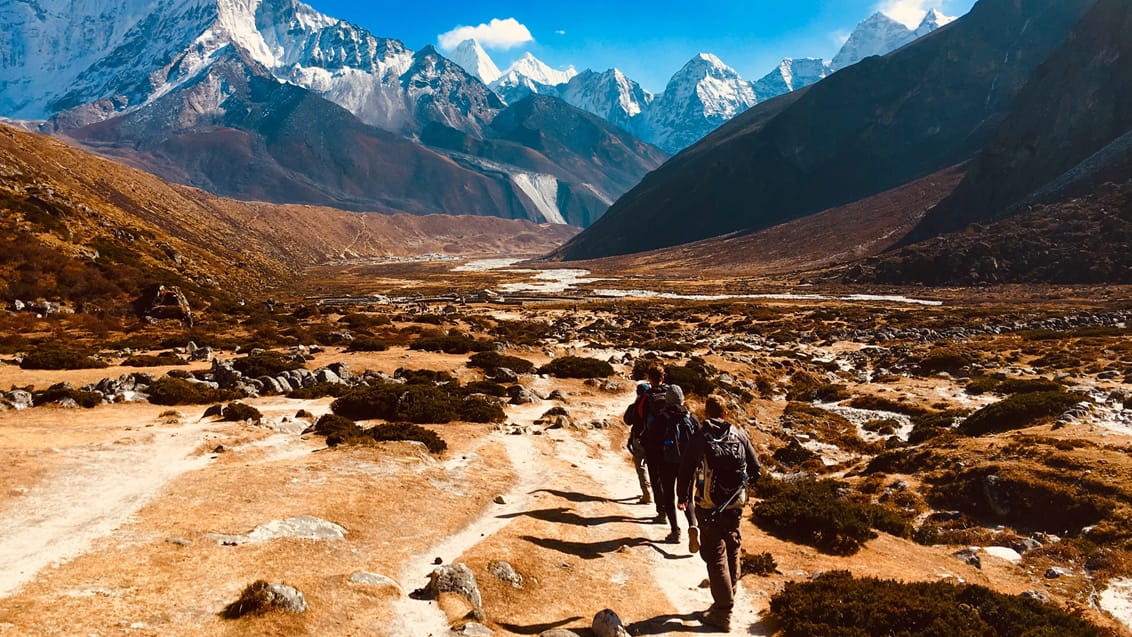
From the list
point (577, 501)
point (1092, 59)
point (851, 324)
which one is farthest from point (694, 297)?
point (1092, 59)

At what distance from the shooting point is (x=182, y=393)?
23.0 metres

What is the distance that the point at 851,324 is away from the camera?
68.8 m

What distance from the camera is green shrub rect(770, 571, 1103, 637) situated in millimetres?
9078

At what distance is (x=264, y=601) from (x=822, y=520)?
12000mm

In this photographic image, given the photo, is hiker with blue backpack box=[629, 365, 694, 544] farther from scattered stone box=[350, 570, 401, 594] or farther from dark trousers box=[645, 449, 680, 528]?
scattered stone box=[350, 570, 401, 594]

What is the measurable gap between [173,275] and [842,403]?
6484 centimetres

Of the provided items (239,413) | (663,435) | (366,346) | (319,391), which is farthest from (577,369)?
(663,435)

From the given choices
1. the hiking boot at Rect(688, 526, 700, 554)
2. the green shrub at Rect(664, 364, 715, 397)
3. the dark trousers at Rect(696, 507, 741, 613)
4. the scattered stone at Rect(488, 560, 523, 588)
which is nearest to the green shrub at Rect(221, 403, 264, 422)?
the scattered stone at Rect(488, 560, 523, 588)

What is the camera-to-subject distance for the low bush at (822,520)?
13.6 m

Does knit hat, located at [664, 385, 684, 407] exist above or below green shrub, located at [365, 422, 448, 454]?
above

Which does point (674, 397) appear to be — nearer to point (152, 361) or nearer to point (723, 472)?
point (723, 472)

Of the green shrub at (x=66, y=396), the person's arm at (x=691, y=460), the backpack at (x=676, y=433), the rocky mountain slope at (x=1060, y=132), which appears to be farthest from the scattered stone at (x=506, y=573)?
the rocky mountain slope at (x=1060, y=132)

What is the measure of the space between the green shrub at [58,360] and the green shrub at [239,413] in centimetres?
Answer: 1273

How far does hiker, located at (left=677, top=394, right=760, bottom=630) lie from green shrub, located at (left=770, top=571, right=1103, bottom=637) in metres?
1.10
